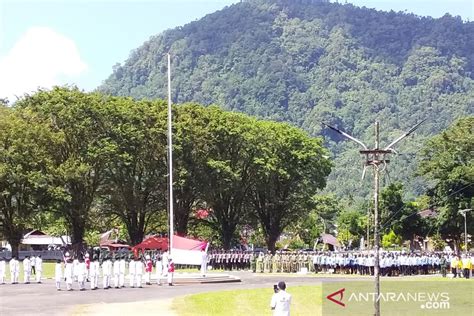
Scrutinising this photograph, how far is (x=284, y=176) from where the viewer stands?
7319cm

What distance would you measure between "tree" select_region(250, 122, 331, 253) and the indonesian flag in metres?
29.1

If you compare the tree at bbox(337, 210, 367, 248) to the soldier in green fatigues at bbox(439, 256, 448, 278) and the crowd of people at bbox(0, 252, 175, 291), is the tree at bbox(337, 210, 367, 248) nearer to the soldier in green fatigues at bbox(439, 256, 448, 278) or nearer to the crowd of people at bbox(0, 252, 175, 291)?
the soldier in green fatigues at bbox(439, 256, 448, 278)

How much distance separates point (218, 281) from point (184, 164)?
81.7ft

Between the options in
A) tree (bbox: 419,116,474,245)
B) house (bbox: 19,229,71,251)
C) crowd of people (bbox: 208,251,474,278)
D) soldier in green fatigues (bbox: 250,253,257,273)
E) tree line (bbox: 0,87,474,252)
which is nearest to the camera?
crowd of people (bbox: 208,251,474,278)

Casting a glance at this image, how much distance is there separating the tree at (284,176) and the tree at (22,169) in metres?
18.8

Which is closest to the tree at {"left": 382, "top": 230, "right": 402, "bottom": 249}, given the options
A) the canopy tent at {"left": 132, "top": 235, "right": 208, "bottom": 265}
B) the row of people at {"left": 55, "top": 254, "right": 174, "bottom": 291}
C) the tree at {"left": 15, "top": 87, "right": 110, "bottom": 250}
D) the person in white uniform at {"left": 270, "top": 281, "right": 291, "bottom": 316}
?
the tree at {"left": 15, "top": 87, "right": 110, "bottom": 250}

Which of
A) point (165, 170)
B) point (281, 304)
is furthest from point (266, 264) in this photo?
point (281, 304)

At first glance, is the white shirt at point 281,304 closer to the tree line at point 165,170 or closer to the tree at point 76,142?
the tree line at point 165,170

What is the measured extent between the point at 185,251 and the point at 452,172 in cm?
3433

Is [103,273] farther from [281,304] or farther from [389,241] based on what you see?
[389,241]

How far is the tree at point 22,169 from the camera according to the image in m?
61.2

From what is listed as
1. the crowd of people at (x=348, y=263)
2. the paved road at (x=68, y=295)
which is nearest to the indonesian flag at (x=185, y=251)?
the paved road at (x=68, y=295)

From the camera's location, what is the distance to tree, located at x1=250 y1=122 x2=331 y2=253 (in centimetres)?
7281
